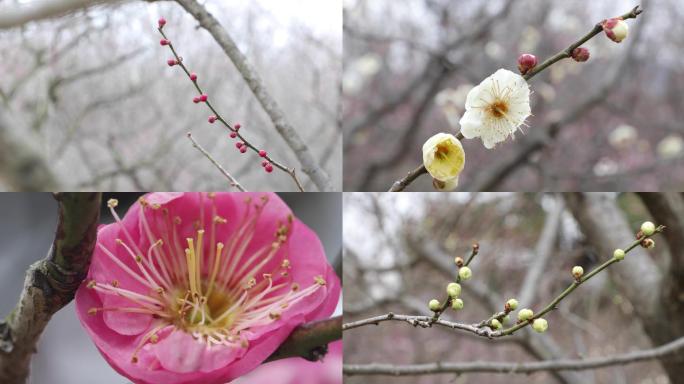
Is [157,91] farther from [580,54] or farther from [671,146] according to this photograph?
[671,146]

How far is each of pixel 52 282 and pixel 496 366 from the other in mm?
461

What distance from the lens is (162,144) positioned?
3.26 ft

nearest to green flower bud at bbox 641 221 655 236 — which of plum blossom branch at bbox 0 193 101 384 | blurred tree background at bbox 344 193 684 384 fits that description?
blurred tree background at bbox 344 193 684 384

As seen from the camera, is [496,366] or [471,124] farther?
[496,366]

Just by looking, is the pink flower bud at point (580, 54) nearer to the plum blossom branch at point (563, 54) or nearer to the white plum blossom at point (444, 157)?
the plum blossom branch at point (563, 54)

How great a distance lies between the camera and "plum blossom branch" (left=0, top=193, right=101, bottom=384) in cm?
51

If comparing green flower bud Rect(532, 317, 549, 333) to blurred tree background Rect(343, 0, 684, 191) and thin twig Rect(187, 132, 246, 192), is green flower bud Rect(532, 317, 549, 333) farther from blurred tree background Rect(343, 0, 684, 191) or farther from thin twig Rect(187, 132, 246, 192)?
blurred tree background Rect(343, 0, 684, 191)

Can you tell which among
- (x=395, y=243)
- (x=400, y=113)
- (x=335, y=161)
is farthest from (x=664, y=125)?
(x=335, y=161)

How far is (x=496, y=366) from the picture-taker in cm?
74

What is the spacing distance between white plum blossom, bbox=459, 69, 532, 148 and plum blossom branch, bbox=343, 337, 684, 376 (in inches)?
10.9

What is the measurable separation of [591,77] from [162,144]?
2.31m

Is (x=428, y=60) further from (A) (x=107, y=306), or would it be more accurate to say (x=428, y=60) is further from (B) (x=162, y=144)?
(A) (x=107, y=306)

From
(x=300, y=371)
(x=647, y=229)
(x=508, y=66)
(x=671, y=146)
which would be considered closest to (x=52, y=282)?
(x=300, y=371)

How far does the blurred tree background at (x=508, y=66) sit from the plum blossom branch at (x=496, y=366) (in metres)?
0.78
